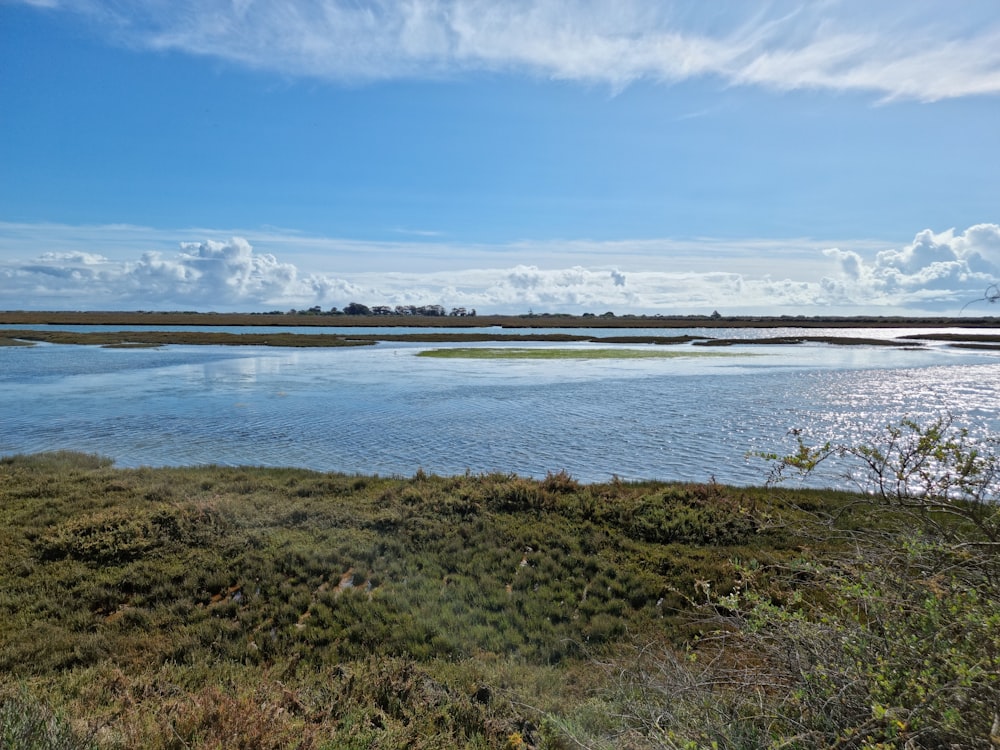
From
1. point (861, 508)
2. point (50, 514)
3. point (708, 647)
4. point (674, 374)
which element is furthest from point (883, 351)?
point (50, 514)

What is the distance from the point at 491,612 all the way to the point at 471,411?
75.1 feet

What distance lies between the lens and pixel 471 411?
33.1 metres

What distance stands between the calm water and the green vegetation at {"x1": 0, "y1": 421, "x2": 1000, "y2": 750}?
4.67 meters

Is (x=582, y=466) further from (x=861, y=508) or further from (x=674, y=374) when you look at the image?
(x=674, y=374)

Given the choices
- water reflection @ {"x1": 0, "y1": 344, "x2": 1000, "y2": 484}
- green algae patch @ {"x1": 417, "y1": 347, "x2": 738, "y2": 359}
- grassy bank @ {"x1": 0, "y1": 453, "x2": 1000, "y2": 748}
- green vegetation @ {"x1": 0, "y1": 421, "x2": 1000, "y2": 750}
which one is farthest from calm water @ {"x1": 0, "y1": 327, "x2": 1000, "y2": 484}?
green algae patch @ {"x1": 417, "y1": 347, "x2": 738, "y2": 359}

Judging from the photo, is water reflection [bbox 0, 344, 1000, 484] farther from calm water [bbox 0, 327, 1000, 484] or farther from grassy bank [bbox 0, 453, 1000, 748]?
grassy bank [bbox 0, 453, 1000, 748]

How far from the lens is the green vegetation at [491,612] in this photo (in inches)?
198

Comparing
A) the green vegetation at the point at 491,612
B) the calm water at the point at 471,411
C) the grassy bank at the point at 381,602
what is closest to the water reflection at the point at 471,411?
the calm water at the point at 471,411

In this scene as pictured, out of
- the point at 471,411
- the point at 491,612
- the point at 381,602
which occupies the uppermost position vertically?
the point at 471,411

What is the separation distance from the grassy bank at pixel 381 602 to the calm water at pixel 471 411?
15.9ft

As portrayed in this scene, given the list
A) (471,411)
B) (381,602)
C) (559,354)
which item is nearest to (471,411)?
(471,411)

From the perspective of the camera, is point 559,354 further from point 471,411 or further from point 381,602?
point 381,602

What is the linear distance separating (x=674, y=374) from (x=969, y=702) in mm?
50050

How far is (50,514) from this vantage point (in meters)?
15.0
